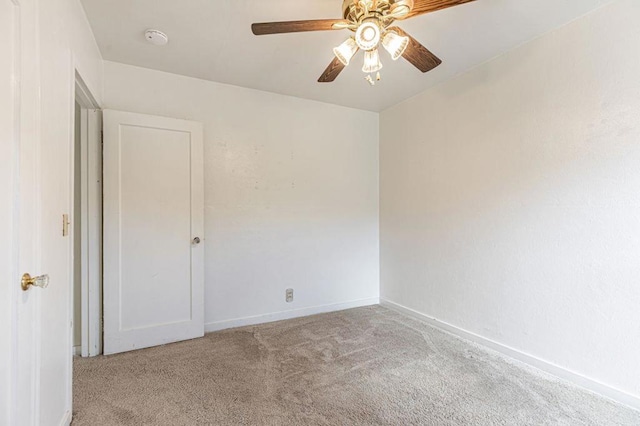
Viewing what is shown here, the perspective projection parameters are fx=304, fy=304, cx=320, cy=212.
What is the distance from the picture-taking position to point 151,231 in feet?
8.77

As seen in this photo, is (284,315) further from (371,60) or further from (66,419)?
(371,60)

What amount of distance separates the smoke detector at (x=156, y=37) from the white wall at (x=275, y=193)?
20.7 inches

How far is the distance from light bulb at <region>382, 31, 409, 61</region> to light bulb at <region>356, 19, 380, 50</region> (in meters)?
0.11

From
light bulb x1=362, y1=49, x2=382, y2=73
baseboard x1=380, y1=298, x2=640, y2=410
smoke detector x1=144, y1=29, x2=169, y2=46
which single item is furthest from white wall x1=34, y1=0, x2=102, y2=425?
baseboard x1=380, y1=298, x2=640, y2=410

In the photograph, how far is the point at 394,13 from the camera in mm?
1475

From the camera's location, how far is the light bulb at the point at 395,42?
159 cm


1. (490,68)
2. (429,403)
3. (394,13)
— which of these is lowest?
(429,403)

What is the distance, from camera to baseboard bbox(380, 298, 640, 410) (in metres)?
1.87

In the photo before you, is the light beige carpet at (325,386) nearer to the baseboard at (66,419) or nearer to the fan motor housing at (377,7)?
the baseboard at (66,419)

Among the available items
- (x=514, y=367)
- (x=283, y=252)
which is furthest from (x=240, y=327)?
(x=514, y=367)

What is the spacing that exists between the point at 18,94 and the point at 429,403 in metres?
2.54

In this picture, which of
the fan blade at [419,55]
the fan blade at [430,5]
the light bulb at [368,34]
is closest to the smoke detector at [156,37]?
the light bulb at [368,34]

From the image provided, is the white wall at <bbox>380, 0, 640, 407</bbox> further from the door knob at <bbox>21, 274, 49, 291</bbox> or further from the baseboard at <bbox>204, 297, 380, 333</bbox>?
the door knob at <bbox>21, 274, 49, 291</bbox>

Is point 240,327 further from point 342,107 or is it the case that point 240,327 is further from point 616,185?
point 616,185
